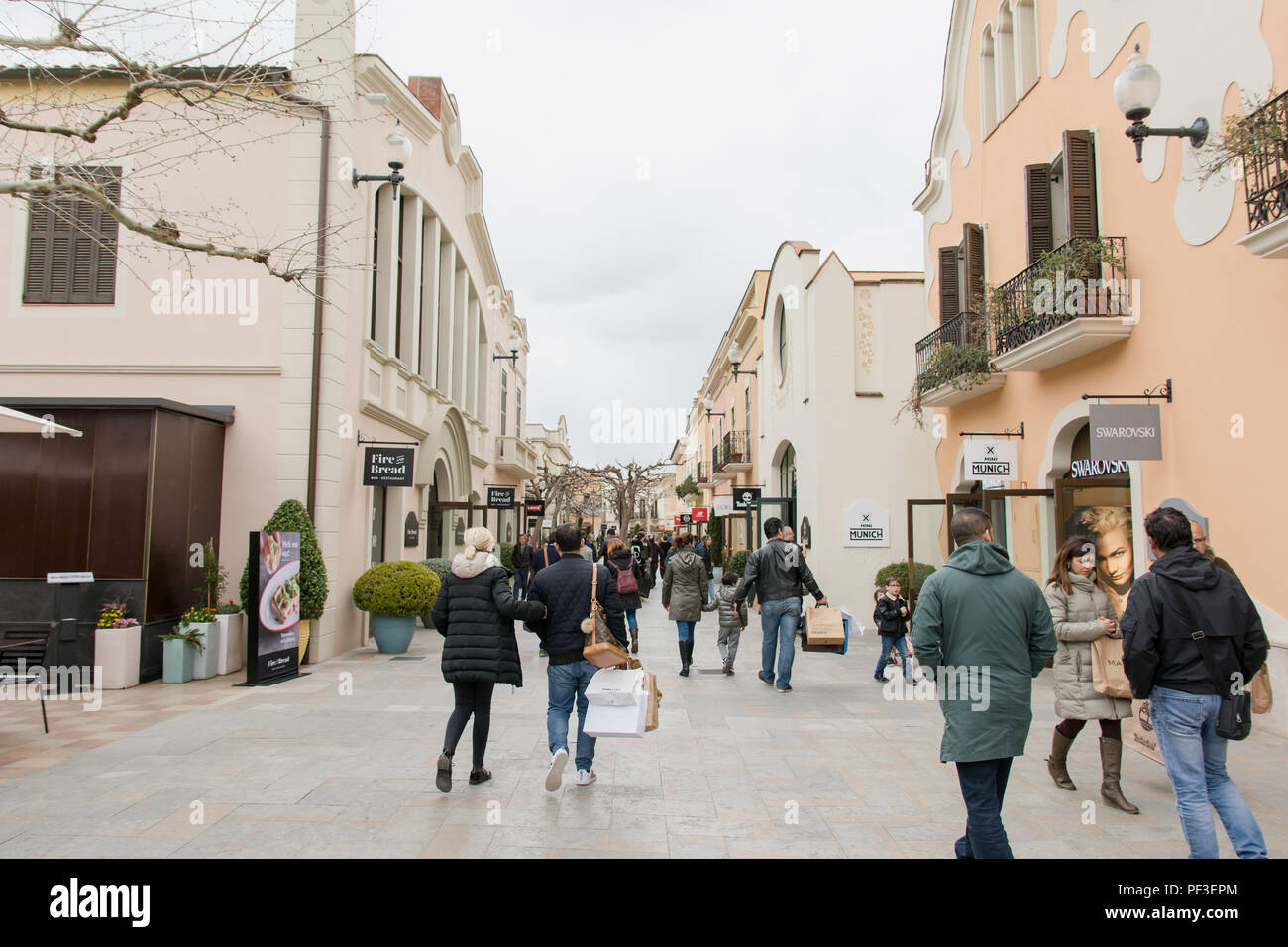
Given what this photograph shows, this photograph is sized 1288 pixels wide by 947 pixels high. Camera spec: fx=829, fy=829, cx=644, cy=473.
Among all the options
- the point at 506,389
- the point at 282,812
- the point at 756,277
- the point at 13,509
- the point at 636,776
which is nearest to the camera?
the point at 282,812

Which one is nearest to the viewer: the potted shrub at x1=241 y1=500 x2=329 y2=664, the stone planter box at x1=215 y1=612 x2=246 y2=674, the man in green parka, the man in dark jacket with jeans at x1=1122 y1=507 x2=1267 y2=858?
the man in green parka

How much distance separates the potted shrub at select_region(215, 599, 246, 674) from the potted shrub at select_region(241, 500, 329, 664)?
0.46 m

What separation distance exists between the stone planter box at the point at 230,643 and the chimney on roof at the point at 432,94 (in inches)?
475

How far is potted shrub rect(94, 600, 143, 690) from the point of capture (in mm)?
9516

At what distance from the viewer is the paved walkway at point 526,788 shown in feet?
15.6

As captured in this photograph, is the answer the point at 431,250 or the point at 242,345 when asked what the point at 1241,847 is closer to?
the point at 242,345

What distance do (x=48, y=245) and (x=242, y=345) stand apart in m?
3.31

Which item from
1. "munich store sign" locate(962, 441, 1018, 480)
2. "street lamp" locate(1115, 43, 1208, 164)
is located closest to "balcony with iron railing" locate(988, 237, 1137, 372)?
"munich store sign" locate(962, 441, 1018, 480)

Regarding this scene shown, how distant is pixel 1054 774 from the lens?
5.87 meters

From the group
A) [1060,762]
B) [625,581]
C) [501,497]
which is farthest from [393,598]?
[501,497]

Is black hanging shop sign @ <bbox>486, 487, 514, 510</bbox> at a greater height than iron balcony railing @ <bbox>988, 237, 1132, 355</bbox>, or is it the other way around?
iron balcony railing @ <bbox>988, 237, 1132, 355</bbox>

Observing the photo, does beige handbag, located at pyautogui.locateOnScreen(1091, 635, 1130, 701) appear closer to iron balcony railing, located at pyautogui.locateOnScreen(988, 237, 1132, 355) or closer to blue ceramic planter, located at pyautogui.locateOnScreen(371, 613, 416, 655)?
iron balcony railing, located at pyautogui.locateOnScreen(988, 237, 1132, 355)

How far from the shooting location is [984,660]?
3.88 meters

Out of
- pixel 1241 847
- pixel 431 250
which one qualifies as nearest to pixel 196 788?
pixel 1241 847
